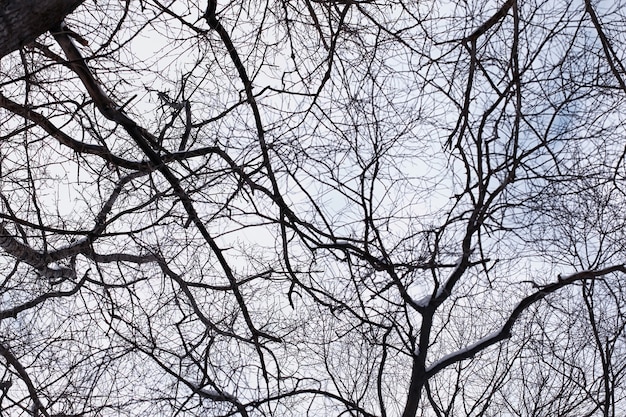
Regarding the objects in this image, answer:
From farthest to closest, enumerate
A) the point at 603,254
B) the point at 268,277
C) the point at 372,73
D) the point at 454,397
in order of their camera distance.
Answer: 1. the point at 454,397
2. the point at 603,254
3. the point at 268,277
4. the point at 372,73

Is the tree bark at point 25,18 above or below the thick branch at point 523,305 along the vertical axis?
below

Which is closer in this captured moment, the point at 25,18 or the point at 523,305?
the point at 25,18

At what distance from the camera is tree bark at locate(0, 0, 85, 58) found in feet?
7.20

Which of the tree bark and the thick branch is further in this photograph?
the thick branch

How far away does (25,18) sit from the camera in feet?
7.29

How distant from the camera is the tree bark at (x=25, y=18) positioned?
2193 mm

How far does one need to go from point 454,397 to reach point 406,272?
6.01 ft

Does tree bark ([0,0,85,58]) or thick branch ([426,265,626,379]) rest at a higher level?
thick branch ([426,265,626,379])

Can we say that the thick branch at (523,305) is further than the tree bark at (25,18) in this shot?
Yes

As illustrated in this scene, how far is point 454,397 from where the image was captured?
5809 mm

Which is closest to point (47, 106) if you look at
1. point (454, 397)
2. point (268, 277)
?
point (268, 277)

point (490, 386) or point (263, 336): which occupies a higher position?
point (490, 386)

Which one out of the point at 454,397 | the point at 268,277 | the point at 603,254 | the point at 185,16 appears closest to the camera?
the point at 185,16

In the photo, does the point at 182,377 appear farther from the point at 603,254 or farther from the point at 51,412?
the point at 603,254
